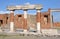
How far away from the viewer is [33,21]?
33.8 metres

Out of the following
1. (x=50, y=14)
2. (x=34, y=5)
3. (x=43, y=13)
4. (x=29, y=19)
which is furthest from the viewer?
(x=29, y=19)

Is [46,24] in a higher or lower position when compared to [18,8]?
lower

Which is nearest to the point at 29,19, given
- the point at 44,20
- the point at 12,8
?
the point at 44,20

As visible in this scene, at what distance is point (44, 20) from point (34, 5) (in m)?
12.9

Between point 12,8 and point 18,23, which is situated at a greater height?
point 12,8

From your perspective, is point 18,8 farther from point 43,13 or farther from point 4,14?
point 4,14

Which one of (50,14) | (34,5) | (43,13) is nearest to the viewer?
(34,5)

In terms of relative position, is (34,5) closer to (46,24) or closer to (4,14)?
(46,24)

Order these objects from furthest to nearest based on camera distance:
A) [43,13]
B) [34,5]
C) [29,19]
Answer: [29,19] < [43,13] < [34,5]

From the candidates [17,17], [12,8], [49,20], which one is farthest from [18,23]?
[12,8]

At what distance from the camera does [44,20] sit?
1257 inches

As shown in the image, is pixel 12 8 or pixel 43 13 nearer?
pixel 12 8

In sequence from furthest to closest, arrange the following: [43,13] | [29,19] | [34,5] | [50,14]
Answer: [29,19], [43,13], [50,14], [34,5]

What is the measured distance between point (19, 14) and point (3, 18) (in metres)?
3.54
